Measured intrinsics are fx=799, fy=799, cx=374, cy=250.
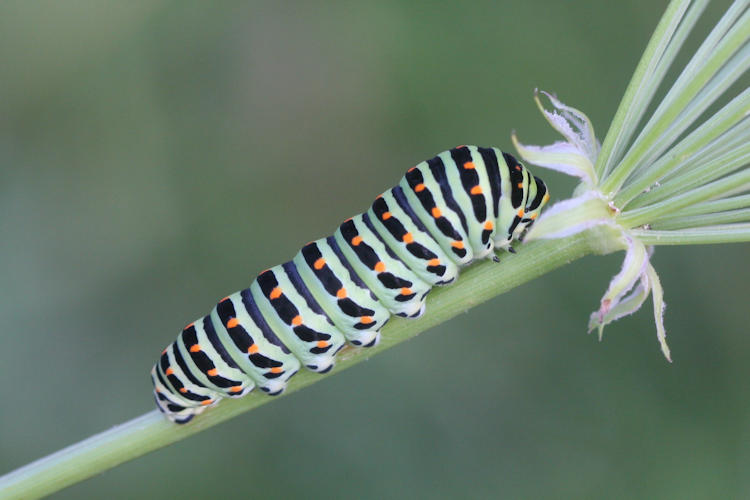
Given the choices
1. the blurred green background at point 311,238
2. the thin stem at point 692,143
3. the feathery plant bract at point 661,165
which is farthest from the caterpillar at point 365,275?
the blurred green background at point 311,238

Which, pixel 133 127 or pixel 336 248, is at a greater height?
pixel 133 127

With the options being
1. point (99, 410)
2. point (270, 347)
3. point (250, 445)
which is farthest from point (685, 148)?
point (99, 410)

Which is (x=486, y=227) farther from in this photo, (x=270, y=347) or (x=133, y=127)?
(x=133, y=127)

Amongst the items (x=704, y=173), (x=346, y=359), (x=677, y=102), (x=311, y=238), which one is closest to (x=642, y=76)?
(x=677, y=102)

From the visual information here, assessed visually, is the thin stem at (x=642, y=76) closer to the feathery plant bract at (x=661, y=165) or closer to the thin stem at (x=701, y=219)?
the feathery plant bract at (x=661, y=165)

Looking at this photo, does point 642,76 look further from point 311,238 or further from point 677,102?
point 311,238

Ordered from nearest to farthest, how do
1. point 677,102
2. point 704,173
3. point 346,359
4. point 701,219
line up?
1. point 677,102
2. point 704,173
3. point 701,219
4. point 346,359

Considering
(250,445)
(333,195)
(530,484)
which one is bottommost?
(530,484)
